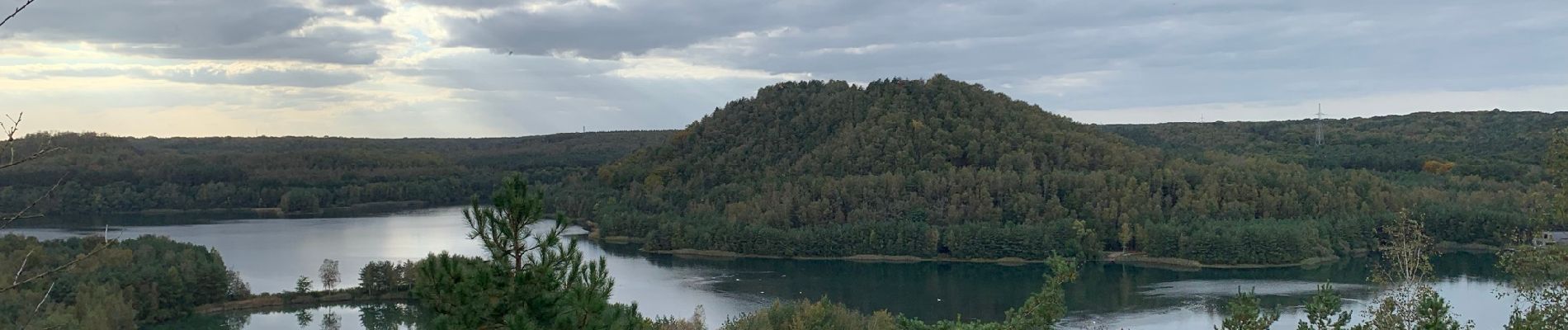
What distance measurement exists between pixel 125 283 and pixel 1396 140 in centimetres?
8032

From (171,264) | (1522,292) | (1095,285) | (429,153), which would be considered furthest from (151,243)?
(429,153)

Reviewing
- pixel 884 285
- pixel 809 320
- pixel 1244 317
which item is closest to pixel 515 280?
pixel 1244 317

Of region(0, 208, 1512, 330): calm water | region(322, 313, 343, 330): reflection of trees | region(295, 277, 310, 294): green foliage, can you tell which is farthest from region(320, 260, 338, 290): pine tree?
region(322, 313, 343, 330): reflection of trees

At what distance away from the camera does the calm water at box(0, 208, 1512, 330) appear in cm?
3488

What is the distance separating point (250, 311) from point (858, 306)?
19.1m

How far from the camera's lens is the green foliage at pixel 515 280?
8.74 metres

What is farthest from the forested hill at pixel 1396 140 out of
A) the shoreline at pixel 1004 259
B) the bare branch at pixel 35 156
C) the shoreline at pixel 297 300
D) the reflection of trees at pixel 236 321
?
the bare branch at pixel 35 156

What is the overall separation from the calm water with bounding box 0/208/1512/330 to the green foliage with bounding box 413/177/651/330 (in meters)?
22.8

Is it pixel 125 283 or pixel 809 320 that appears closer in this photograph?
pixel 809 320

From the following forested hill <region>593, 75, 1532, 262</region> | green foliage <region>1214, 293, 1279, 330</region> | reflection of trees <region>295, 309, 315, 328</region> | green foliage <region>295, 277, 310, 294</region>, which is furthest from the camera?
forested hill <region>593, 75, 1532, 262</region>

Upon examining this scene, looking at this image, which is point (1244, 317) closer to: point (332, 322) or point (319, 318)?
point (332, 322)

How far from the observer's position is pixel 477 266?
8.88 metres

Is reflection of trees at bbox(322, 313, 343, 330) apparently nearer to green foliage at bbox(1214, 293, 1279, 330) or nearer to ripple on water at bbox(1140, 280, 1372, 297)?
ripple on water at bbox(1140, 280, 1372, 297)

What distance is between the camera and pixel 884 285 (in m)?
44.1
